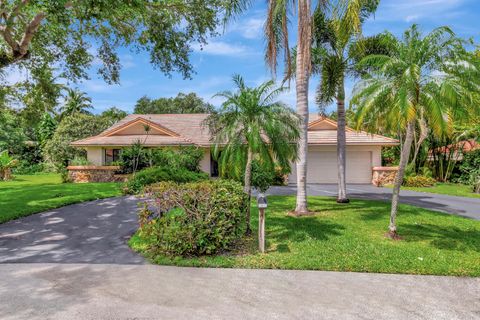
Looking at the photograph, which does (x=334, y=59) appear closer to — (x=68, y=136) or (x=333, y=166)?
(x=333, y=166)

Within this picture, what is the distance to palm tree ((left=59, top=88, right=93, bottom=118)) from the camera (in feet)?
131

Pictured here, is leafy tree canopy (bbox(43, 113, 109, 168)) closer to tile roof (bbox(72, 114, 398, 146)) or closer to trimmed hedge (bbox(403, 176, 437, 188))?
tile roof (bbox(72, 114, 398, 146))

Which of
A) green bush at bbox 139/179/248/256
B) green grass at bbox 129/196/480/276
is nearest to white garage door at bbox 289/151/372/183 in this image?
green grass at bbox 129/196/480/276

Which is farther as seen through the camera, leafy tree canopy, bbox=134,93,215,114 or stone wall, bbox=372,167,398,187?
leafy tree canopy, bbox=134,93,215,114

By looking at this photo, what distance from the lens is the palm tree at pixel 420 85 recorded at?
6.67 metres

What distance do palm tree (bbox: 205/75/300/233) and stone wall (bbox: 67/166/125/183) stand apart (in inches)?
571

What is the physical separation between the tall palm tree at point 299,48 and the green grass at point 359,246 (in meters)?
1.79

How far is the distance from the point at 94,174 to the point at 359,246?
18422 millimetres

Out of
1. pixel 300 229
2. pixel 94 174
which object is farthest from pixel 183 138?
pixel 300 229

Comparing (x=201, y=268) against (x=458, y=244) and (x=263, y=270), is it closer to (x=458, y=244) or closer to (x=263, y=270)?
(x=263, y=270)

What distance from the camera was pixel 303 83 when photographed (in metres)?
10.3

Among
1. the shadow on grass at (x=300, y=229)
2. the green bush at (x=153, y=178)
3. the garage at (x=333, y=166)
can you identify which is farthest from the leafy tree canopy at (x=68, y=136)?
the shadow on grass at (x=300, y=229)

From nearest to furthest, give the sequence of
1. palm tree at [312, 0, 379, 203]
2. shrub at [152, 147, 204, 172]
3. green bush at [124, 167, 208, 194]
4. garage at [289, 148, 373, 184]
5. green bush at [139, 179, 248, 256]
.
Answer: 1. green bush at [139, 179, 248, 256]
2. palm tree at [312, 0, 379, 203]
3. green bush at [124, 167, 208, 194]
4. shrub at [152, 147, 204, 172]
5. garage at [289, 148, 373, 184]

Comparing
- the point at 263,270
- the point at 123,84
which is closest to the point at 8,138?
the point at 123,84
